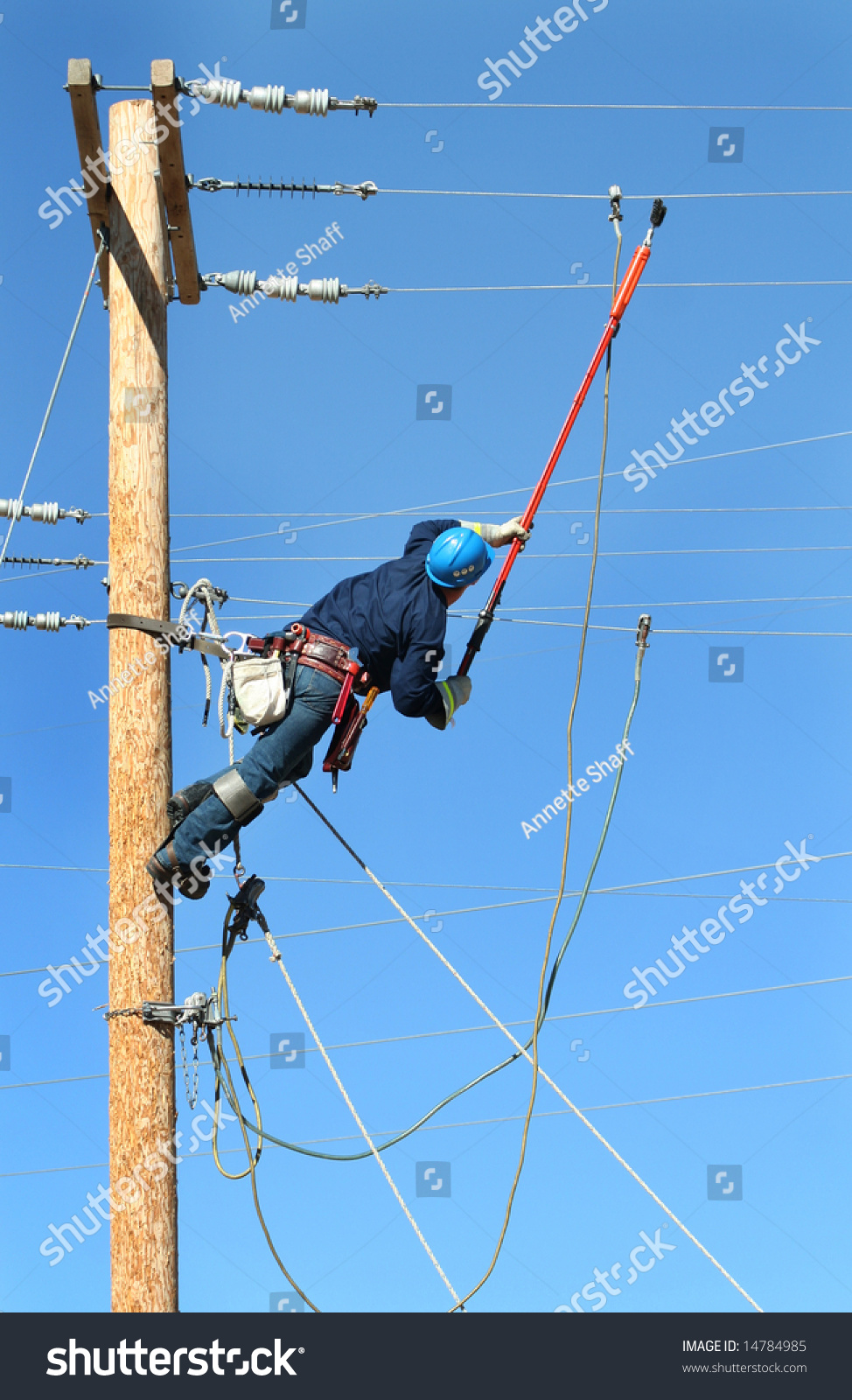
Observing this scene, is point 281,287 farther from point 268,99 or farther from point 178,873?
point 178,873

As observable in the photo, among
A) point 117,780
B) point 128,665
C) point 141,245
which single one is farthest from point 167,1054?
point 141,245

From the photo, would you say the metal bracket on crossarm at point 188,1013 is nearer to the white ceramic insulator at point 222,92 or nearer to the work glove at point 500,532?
the work glove at point 500,532

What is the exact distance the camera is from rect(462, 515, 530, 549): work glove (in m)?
6.30

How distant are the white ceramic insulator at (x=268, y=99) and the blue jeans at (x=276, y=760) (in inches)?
104

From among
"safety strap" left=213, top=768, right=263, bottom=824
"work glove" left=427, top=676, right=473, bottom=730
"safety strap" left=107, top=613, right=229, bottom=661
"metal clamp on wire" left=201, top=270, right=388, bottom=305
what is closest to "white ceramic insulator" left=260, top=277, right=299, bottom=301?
"metal clamp on wire" left=201, top=270, right=388, bottom=305

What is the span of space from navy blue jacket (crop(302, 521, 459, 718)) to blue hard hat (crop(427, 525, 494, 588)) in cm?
7

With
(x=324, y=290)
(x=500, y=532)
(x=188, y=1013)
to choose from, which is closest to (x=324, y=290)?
(x=324, y=290)

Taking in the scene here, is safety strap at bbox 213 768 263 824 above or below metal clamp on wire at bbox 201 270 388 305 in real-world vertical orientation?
below

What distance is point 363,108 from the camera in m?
6.57

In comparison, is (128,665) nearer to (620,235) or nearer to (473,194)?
(620,235)

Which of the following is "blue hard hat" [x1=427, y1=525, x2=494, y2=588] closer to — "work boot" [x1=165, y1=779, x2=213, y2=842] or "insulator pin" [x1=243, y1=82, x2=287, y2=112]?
"work boot" [x1=165, y1=779, x2=213, y2=842]

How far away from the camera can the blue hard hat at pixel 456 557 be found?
6020mm

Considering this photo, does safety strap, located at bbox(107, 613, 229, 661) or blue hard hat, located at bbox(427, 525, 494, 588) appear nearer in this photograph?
safety strap, located at bbox(107, 613, 229, 661)
